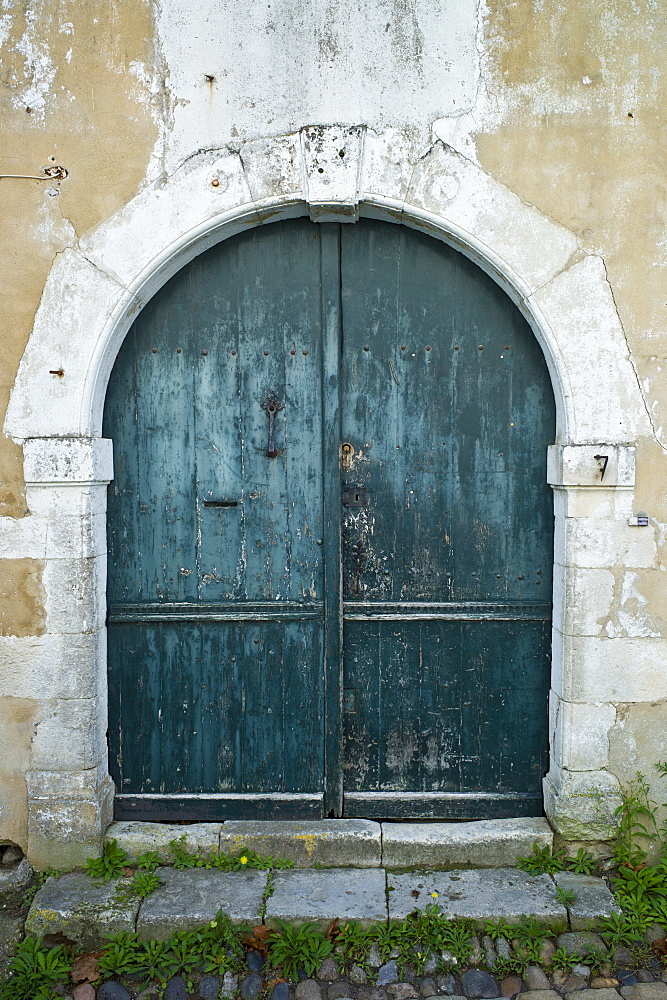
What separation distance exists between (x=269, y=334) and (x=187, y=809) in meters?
2.06

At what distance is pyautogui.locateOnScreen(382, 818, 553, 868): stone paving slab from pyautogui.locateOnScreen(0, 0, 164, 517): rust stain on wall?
2.70m

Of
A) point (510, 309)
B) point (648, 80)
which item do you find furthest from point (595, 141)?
point (510, 309)

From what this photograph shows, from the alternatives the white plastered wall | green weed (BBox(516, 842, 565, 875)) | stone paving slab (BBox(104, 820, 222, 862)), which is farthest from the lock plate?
green weed (BBox(516, 842, 565, 875))

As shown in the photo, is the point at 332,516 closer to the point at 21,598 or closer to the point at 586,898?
the point at 21,598

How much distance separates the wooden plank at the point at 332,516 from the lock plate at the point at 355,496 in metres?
0.05

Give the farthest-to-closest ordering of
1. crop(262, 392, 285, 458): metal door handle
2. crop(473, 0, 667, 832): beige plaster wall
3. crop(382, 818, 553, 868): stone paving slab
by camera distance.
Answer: crop(262, 392, 285, 458): metal door handle
crop(382, 818, 553, 868): stone paving slab
crop(473, 0, 667, 832): beige plaster wall

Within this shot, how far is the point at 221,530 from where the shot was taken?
10.3 feet

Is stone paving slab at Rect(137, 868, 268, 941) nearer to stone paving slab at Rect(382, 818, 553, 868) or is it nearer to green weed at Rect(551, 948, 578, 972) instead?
stone paving slab at Rect(382, 818, 553, 868)

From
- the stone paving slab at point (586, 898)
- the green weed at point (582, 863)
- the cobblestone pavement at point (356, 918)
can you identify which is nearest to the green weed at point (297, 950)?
the cobblestone pavement at point (356, 918)

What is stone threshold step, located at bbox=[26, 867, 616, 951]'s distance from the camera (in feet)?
8.77

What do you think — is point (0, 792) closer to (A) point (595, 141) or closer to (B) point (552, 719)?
(B) point (552, 719)

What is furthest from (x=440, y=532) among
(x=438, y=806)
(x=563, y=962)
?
(x=563, y=962)

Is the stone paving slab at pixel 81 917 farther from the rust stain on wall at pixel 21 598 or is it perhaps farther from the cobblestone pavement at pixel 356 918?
the rust stain on wall at pixel 21 598

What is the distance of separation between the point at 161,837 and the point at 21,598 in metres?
1.13
